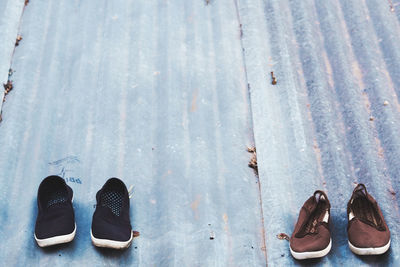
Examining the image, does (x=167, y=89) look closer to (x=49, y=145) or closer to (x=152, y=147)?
(x=152, y=147)

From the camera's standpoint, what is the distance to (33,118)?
7.55ft

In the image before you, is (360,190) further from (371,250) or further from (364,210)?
(371,250)

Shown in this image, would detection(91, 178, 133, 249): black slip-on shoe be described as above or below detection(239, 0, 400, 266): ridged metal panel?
below

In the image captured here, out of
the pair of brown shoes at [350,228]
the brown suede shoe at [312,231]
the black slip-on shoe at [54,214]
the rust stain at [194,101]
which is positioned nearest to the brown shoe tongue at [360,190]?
the pair of brown shoes at [350,228]

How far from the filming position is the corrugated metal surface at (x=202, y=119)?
200 cm

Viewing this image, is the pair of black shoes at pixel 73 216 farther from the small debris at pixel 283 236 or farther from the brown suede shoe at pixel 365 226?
the brown suede shoe at pixel 365 226

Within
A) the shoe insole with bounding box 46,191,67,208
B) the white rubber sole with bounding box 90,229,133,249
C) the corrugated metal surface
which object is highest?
the corrugated metal surface

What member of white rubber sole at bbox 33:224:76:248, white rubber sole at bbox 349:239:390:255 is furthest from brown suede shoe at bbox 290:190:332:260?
white rubber sole at bbox 33:224:76:248

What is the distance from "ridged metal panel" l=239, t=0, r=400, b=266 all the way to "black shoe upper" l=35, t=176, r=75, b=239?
0.85m

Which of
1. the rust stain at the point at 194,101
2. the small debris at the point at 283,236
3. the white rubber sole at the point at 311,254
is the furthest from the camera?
the rust stain at the point at 194,101

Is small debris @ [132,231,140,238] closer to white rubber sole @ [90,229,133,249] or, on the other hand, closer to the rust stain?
Result: white rubber sole @ [90,229,133,249]

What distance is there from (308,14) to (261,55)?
17.5 inches

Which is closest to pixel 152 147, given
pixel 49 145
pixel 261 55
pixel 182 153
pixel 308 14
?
pixel 182 153

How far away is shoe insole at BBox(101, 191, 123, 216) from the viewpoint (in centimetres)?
203
